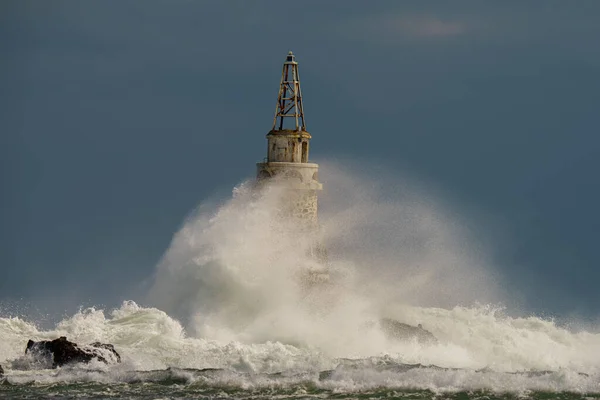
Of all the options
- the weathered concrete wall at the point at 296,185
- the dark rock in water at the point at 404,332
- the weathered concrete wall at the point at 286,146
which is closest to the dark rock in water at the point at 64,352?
the weathered concrete wall at the point at 296,185

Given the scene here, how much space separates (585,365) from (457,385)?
10.9 meters

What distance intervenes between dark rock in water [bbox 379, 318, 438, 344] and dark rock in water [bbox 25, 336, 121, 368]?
12.2 metres

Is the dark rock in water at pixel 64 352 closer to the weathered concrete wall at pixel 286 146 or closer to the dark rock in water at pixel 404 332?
the dark rock in water at pixel 404 332

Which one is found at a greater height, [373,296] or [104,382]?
[373,296]

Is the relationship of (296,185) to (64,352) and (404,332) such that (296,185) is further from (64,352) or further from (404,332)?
(64,352)

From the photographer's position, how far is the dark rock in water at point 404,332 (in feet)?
161

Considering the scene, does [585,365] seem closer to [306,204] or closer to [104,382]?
[306,204]

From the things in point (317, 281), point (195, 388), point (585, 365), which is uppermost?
point (317, 281)

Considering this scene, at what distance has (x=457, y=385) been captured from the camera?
121 feet

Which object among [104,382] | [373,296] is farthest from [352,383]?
[373,296]

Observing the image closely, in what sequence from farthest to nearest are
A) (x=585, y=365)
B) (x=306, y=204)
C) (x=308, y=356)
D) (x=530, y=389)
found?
(x=306, y=204) → (x=585, y=365) → (x=308, y=356) → (x=530, y=389)

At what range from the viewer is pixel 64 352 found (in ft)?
131

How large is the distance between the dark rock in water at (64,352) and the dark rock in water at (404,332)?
12.2m

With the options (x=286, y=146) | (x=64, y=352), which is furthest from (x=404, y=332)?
(x=64, y=352)
